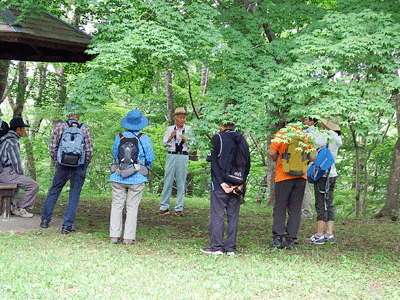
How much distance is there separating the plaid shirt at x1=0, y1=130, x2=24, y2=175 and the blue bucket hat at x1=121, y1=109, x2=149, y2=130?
2.61 meters

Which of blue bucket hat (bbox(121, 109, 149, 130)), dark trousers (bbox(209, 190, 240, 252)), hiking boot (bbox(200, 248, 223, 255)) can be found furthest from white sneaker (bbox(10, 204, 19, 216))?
dark trousers (bbox(209, 190, 240, 252))

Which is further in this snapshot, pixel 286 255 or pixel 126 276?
pixel 286 255

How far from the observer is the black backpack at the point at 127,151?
20.2ft

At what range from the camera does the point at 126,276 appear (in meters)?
4.46

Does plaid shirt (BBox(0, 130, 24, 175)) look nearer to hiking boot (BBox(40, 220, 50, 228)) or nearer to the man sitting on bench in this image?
the man sitting on bench

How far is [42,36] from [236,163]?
4.28 m

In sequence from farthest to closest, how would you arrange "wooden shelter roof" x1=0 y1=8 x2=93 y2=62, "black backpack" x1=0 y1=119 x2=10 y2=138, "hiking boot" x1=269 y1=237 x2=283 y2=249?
"black backpack" x1=0 y1=119 x2=10 y2=138, "wooden shelter roof" x1=0 y1=8 x2=93 y2=62, "hiking boot" x1=269 y1=237 x2=283 y2=249

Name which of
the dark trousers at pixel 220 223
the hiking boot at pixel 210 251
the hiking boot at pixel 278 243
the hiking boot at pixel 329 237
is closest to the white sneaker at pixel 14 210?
the hiking boot at pixel 210 251

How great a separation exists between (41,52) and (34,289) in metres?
6.82

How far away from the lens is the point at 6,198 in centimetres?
758

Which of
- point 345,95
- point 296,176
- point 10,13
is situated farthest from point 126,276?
point 10,13

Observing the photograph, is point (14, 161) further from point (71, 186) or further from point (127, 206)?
point (127, 206)

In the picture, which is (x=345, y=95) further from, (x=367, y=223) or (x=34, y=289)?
(x=367, y=223)

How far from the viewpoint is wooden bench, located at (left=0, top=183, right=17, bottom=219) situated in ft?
24.5
